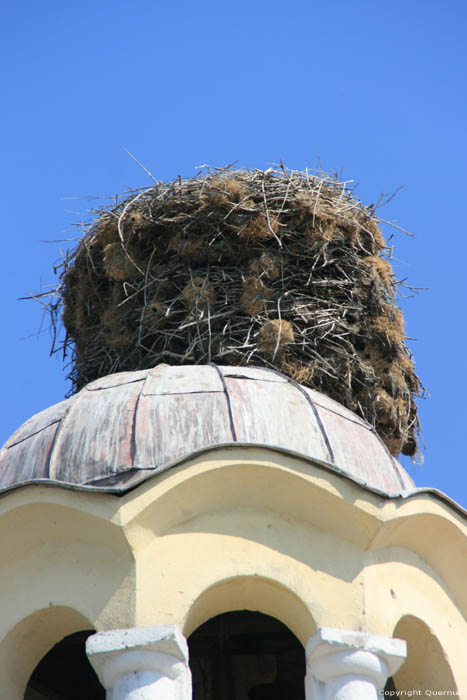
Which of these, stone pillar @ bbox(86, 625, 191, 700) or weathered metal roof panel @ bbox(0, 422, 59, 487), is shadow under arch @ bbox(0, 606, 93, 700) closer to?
stone pillar @ bbox(86, 625, 191, 700)

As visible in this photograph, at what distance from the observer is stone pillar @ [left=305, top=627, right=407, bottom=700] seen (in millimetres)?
6953

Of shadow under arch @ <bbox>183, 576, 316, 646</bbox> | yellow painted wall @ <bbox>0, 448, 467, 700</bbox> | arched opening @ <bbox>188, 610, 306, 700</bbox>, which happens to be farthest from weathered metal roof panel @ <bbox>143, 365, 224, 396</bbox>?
arched opening @ <bbox>188, 610, 306, 700</bbox>

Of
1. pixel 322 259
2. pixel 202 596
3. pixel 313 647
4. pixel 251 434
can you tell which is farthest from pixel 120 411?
pixel 322 259

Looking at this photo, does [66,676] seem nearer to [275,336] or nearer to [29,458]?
[29,458]

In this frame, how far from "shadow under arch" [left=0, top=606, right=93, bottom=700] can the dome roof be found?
2.18 ft

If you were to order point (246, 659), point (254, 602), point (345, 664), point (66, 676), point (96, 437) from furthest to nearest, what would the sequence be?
1. point (246, 659)
2. point (66, 676)
3. point (96, 437)
4. point (254, 602)
5. point (345, 664)

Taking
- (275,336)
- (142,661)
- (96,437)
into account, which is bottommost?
(142,661)

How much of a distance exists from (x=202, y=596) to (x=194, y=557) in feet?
0.66

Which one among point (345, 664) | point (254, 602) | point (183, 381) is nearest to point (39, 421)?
point (183, 381)

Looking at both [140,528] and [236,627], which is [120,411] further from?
[236,627]

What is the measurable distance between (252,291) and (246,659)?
260 cm

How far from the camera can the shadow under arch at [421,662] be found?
25.0 feet

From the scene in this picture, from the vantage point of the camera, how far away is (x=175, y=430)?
308 inches

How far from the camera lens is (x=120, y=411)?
26.2 feet
